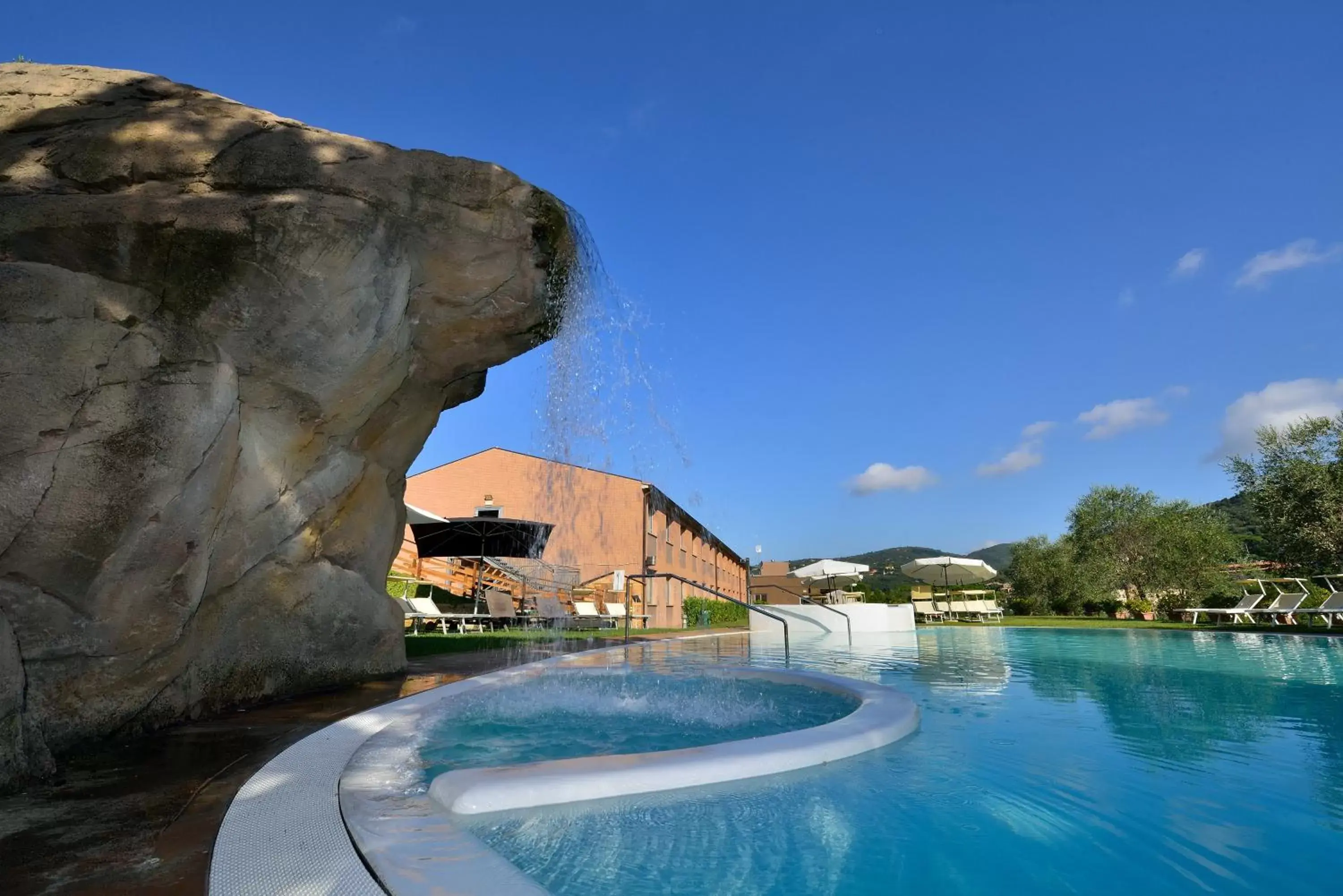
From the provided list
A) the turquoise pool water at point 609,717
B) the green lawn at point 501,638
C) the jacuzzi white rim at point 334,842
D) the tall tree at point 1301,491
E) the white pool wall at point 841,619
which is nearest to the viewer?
the jacuzzi white rim at point 334,842

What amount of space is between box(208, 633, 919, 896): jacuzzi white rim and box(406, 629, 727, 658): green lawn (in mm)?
7041

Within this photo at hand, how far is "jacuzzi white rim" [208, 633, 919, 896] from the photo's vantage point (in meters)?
1.85

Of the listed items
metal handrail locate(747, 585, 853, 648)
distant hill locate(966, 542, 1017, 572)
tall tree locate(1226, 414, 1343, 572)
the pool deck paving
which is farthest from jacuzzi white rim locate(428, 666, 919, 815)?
distant hill locate(966, 542, 1017, 572)

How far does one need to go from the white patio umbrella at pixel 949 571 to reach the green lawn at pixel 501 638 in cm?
1434

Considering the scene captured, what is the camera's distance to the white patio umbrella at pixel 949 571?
30484mm

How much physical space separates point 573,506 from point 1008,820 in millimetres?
25357

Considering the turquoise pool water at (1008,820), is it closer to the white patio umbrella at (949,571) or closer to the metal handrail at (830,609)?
the metal handrail at (830,609)

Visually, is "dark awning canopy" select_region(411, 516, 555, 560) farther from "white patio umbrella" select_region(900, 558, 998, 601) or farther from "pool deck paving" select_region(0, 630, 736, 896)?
"white patio umbrella" select_region(900, 558, 998, 601)

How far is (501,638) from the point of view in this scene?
14.9m

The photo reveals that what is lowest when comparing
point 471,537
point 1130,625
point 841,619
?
point 1130,625

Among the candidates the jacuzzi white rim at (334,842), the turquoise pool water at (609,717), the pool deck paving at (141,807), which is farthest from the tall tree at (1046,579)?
the jacuzzi white rim at (334,842)

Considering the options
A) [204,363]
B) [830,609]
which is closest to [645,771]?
[204,363]

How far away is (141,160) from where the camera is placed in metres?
4.37

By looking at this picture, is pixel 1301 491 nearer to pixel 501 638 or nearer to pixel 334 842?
pixel 501 638
